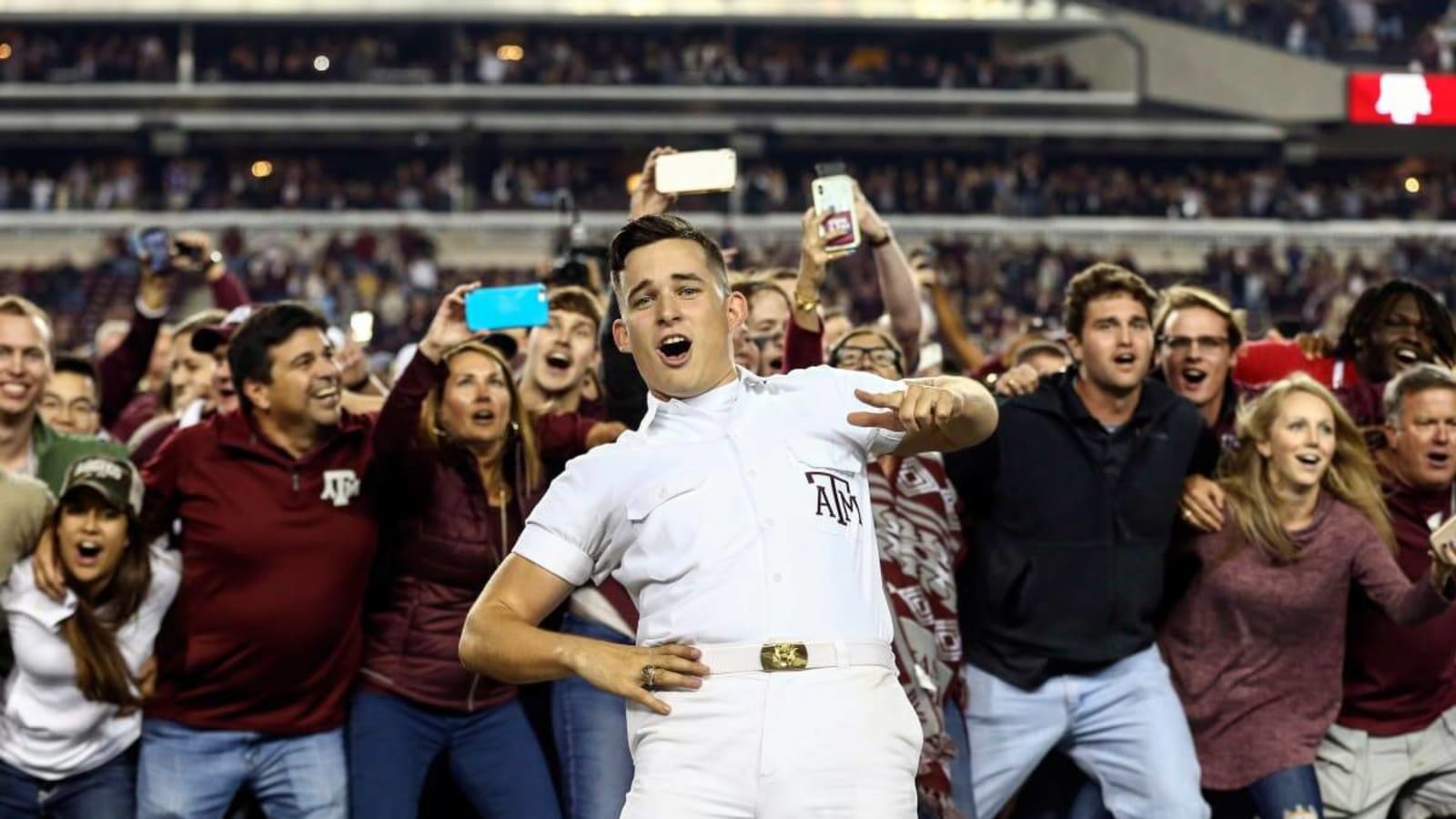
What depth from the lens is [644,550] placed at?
4133mm

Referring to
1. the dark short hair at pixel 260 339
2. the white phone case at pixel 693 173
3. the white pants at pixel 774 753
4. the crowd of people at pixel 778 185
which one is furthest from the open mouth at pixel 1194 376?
the crowd of people at pixel 778 185

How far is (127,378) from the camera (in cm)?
788

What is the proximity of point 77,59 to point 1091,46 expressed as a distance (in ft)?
71.9

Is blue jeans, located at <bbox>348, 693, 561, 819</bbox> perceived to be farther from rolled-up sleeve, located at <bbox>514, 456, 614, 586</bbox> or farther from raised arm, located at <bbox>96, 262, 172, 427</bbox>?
raised arm, located at <bbox>96, 262, 172, 427</bbox>

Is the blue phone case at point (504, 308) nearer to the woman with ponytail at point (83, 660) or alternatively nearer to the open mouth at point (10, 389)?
the woman with ponytail at point (83, 660)

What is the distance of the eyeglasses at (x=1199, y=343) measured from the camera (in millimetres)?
6602

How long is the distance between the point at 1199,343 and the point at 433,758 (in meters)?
2.72

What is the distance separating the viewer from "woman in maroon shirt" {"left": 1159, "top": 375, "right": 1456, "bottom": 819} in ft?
19.8

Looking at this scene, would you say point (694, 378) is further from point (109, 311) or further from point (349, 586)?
point (109, 311)

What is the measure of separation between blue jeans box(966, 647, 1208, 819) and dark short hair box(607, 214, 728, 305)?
216cm

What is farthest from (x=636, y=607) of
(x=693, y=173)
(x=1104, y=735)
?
(x=1104, y=735)

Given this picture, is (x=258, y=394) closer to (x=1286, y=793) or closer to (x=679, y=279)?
(x=679, y=279)

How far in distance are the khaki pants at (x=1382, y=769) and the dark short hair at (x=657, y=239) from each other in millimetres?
2915

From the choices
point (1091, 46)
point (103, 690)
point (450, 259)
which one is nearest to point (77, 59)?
point (450, 259)
